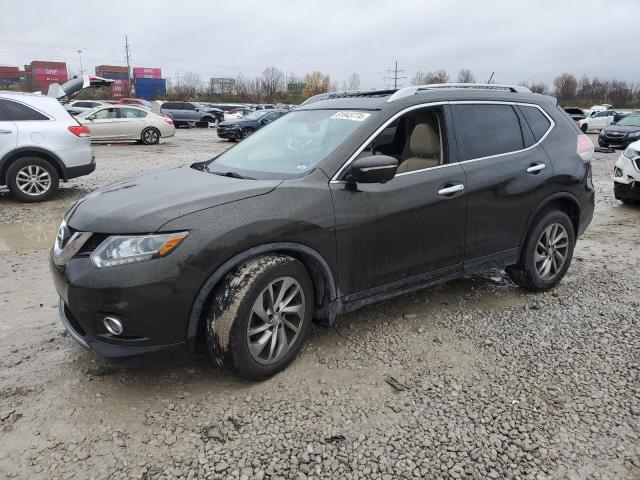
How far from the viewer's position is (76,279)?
2686 mm

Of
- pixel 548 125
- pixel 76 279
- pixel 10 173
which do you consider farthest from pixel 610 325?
pixel 10 173

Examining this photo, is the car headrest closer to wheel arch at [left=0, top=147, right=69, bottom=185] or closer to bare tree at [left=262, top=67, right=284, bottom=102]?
wheel arch at [left=0, top=147, right=69, bottom=185]

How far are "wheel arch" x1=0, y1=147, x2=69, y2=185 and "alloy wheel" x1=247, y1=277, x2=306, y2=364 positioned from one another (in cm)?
680

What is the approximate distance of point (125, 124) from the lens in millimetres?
18594

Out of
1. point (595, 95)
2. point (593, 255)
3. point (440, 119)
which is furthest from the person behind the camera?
point (595, 95)

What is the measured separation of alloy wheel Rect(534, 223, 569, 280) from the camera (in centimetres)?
444

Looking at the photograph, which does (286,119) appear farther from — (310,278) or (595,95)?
(595,95)

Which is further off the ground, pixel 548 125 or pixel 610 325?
pixel 548 125

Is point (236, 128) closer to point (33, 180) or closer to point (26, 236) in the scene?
point (33, 180)

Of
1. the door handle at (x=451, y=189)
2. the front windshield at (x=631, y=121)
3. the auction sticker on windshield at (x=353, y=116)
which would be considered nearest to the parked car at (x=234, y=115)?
the front windshield at (x=631, y=121)

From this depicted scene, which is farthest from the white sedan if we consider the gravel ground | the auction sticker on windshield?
the auction sticker on windshield

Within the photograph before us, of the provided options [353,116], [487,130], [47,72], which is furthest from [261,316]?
[47,72]

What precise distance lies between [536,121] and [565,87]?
3590 inches

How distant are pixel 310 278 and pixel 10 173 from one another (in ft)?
22.6
